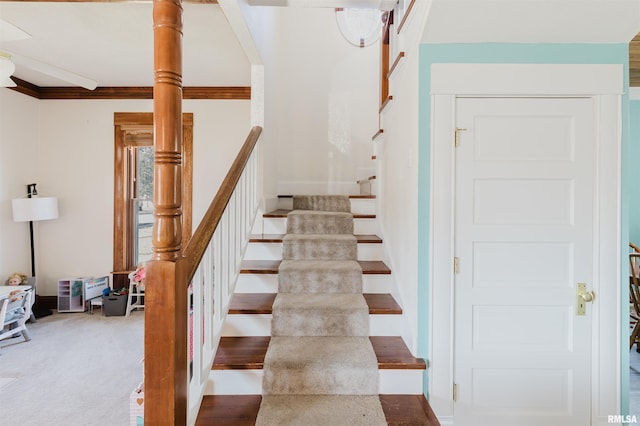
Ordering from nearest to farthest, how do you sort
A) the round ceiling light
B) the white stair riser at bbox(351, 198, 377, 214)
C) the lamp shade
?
the round ceiling light < the white stair riser at bbox(351, 198, 377, 214) < the lamp shade

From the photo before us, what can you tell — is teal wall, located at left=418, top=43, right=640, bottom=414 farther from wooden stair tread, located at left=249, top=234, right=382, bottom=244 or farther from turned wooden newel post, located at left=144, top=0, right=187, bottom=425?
turned wooden newel post, located at left=144, top=0, right=187, bottom=425

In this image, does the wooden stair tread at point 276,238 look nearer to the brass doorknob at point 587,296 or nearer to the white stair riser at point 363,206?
the white stair riser at point 363,206

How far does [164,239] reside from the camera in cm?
122

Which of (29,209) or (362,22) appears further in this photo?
(29,209)

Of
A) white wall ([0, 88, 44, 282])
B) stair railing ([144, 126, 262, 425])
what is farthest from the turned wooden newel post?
white wall ([0, 88, 44, 282])

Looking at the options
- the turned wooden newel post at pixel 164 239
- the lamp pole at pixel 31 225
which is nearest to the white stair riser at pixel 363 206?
the turned wooden newel post at pixel 164 239

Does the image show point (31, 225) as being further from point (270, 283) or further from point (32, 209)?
point (270, 283)

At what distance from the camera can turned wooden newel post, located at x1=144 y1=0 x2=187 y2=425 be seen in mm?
1208

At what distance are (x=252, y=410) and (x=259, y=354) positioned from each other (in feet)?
0.93

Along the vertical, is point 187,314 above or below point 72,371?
above

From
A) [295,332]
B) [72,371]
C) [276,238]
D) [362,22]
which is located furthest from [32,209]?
[362,22]

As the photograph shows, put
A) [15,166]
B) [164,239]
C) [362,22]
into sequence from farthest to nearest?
[15,166]
[362,22]
[164,239]

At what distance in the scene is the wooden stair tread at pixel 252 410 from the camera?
1588 millimetres

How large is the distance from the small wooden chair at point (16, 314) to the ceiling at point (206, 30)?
2.63m
